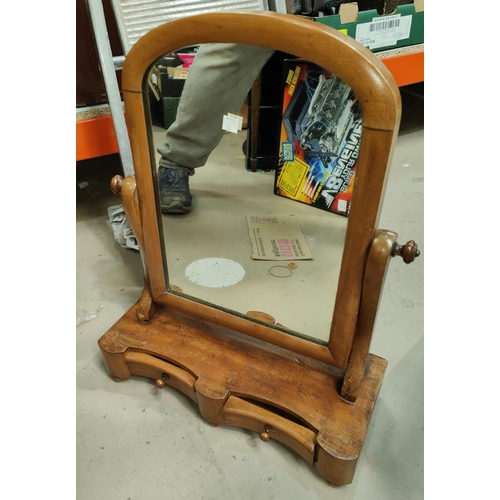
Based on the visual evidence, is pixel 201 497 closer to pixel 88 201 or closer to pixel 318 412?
pixel 318 412

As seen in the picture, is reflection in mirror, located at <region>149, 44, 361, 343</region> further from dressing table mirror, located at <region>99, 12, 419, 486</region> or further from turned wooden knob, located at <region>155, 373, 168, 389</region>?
turned wooden knob, located at <region>155, 373, 168, 389</region>

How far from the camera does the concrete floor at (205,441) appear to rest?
2.22 ft

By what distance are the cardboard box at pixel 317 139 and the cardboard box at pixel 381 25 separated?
62 cm

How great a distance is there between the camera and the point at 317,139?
77 cm

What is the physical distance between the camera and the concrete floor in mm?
676

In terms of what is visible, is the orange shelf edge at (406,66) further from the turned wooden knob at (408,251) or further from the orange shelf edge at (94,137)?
the turned wooden knob at (408,251)

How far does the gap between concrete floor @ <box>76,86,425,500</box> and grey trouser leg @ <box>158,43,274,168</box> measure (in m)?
0.21

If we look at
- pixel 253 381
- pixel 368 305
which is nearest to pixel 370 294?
pixel 368 305

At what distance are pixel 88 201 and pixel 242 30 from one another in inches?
43.1

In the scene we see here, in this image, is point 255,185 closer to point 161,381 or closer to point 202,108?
point 202,108

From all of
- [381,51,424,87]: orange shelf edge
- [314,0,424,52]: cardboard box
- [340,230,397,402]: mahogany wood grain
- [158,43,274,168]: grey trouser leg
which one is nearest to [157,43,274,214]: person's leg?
[158,43,274,168]: grey trouser leg

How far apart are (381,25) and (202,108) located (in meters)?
1.03

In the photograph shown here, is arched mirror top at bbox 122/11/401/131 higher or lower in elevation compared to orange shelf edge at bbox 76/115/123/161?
higher

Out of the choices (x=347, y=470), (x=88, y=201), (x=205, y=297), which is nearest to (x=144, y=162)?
(x=205, y=297)
